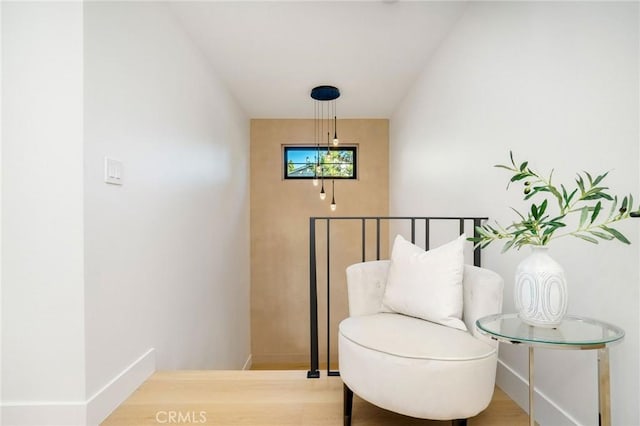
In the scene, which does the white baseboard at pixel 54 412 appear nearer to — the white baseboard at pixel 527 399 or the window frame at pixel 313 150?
the white baseboard at pixel 527 399

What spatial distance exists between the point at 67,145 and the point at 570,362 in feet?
7.30

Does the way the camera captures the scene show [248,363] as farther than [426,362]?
Yes

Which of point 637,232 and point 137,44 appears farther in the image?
point 137,44

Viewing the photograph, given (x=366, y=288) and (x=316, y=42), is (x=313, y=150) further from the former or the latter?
(x=366, y=288)

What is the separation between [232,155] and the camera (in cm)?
400

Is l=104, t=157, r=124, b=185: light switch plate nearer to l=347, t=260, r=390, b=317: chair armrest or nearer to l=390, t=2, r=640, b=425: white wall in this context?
l=347, t=260, r=390, b=317: chair armrest

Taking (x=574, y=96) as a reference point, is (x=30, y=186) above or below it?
below

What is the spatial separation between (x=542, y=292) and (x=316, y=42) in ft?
7.67

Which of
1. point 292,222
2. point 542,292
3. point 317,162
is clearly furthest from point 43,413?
point 317,162

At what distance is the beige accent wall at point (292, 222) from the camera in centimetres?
490

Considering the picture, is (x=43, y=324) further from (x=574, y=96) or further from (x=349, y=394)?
(x=574, y=96)

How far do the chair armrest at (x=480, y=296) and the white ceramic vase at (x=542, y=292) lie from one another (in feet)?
0.82

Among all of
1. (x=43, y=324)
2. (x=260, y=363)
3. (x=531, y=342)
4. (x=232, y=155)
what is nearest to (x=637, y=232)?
(x=531, y=342)

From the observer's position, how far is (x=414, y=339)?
141cm
